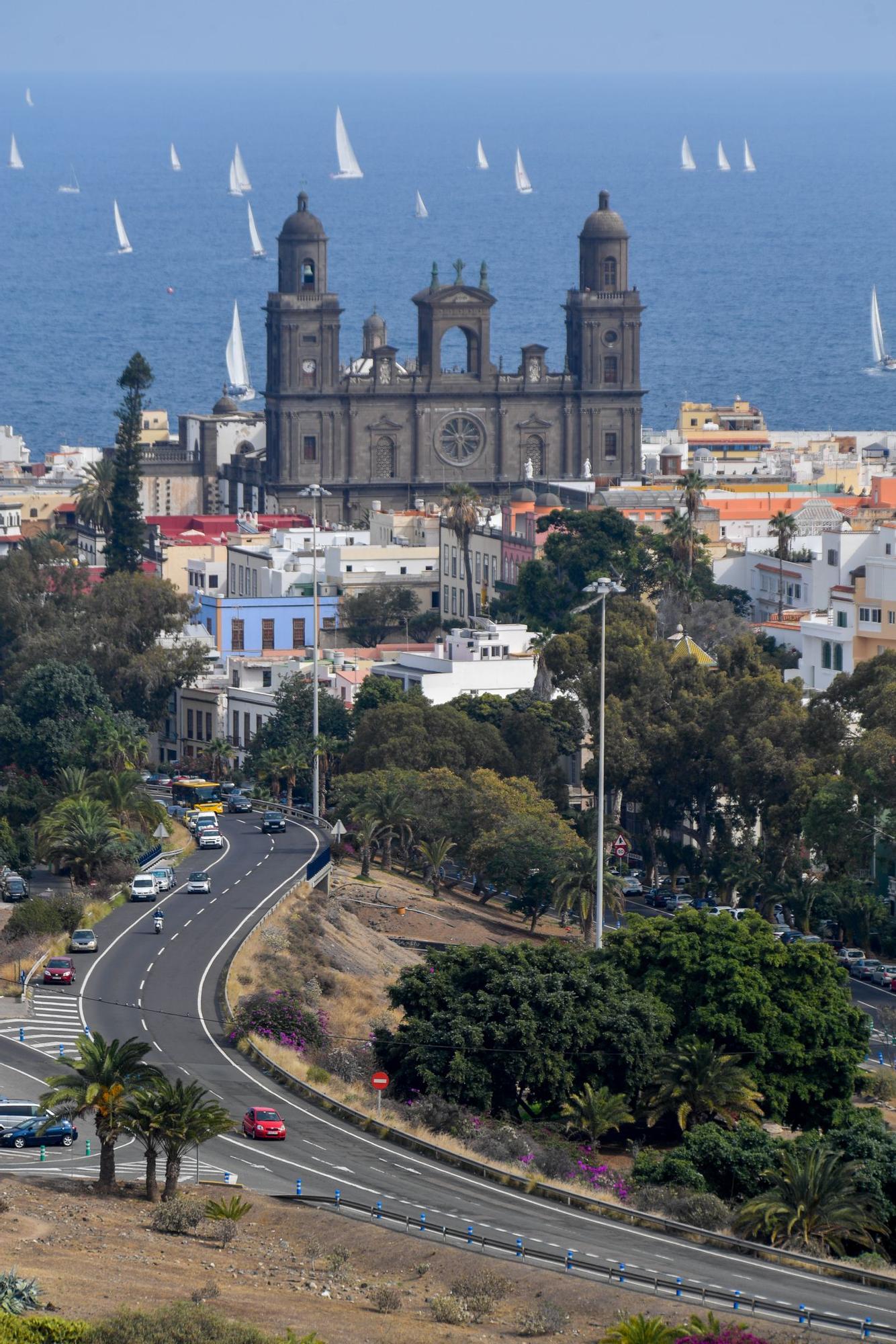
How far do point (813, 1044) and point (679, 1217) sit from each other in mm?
14831

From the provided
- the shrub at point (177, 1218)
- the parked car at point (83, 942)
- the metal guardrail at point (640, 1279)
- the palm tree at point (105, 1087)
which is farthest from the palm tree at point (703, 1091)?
the parked car at point (83, 942)

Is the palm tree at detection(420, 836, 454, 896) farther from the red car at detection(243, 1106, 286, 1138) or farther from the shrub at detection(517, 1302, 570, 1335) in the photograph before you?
the shrub at detection(517, 1302, 570, 1335)

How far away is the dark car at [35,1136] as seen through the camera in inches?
2458

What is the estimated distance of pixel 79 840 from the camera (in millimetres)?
95812

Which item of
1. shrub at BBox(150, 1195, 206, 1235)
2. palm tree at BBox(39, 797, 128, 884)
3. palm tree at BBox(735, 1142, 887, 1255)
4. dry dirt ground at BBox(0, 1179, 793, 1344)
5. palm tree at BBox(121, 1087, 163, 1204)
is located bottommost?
palm tree at BBox(735, 1142, 887, 1255)

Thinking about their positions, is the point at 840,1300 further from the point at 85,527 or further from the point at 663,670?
the point at 85,527

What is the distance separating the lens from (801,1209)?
59500 millimetres

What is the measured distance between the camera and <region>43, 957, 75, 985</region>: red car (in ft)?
258

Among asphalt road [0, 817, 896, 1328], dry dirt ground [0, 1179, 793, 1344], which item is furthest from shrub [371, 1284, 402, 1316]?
asphalt road [0, 817, 896, 1328]

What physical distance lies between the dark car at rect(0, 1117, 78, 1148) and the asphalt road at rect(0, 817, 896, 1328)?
351 mm

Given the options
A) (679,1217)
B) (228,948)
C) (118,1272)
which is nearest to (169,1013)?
(228,948)

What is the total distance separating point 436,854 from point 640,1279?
176ft

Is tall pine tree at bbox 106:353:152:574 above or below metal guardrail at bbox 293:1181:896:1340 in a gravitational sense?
above

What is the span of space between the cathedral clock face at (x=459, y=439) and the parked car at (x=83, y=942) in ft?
380
